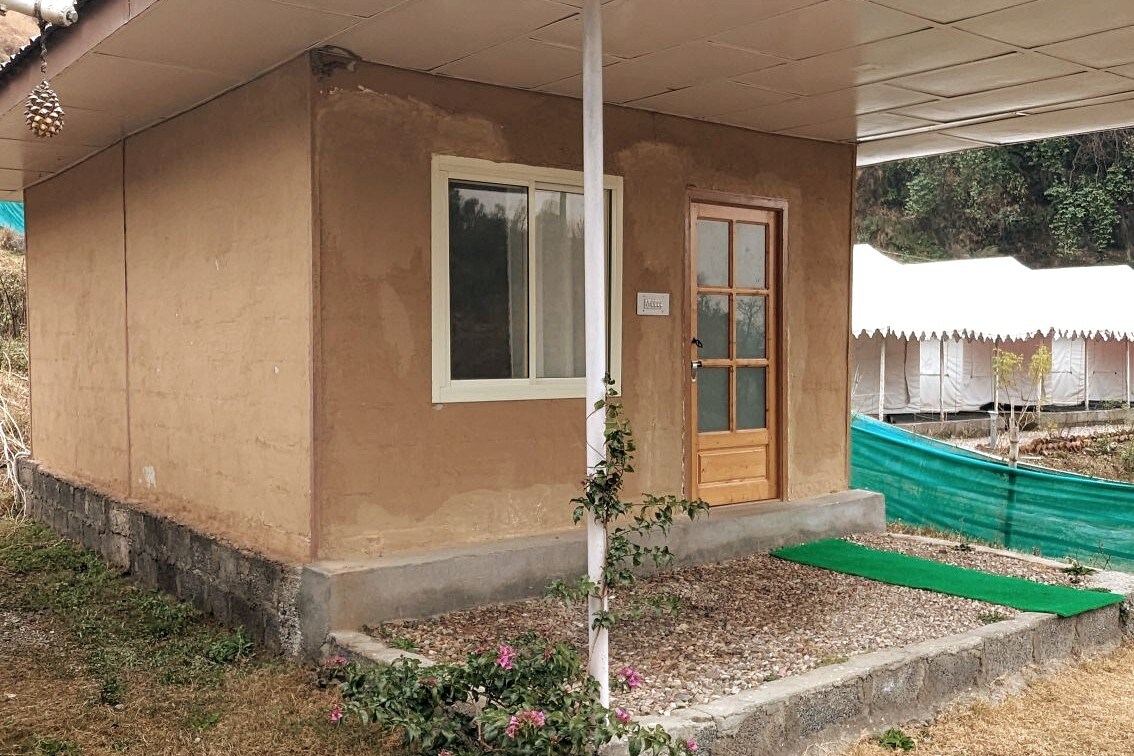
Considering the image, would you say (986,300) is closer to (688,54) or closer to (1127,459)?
(1127,459)

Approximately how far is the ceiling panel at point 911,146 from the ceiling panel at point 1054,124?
158 millimetres

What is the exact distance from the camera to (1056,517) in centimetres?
745

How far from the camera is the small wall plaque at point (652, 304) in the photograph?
6516mm

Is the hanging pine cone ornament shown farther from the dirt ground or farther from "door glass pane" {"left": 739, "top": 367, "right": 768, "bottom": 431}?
"door glass pane" {"left": 739, "top": 367, "right": 768, "bottom": 431}

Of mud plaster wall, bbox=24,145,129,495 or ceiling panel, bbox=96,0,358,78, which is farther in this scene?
mud plaster wall, bbox=24,145,129,495

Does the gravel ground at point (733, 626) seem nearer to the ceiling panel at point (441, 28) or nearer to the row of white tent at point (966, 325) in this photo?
the ceiling panel at point (441, 28)

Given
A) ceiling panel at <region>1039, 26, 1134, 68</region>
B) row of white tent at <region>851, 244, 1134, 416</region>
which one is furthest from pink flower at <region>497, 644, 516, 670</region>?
row of white tent at <region>851, 244, 1134, 416</region>

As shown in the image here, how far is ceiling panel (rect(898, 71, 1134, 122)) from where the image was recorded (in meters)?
5.90

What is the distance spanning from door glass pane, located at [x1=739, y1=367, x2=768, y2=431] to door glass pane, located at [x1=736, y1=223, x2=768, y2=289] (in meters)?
0.63

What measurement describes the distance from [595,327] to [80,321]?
631 centimetres

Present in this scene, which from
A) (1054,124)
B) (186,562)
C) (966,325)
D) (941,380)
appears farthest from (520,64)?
(941,380)

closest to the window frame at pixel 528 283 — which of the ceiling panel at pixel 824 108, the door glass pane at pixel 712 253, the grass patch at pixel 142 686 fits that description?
the door glass pane at pixel 712 253

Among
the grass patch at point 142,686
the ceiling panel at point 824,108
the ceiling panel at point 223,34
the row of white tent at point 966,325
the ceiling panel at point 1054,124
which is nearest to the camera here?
the grass patch at point 142,686

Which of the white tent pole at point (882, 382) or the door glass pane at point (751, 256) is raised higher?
the door glass pane at point (751, 256)
